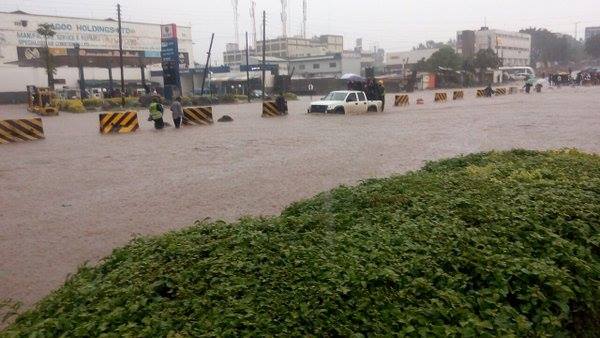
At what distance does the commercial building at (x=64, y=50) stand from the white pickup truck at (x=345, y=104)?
29504 mm

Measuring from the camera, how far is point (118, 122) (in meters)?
20.0

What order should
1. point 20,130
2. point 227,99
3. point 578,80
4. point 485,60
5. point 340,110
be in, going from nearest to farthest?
point 20,130, point 340,110, point 227,99, point 578,80, point 485,60

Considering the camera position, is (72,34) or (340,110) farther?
(72,34)

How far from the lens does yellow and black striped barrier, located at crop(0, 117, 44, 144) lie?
17000 millimetres

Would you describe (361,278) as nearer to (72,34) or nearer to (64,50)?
(64,50)

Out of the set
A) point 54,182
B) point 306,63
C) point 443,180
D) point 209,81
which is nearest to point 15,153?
point 54,182

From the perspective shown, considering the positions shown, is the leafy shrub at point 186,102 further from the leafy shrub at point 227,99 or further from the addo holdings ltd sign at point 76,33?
the addo holdings ltd sign at point 76,33

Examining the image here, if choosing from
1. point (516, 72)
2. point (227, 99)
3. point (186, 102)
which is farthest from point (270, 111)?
point (516, 72)

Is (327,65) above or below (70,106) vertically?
above

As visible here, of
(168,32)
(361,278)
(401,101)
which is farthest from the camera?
(168,32)

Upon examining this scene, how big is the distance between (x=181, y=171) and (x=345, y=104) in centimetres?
1559

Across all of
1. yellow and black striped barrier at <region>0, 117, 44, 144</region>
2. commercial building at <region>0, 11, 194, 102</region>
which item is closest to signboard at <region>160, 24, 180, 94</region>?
commercial building at <region>0, 11, 194, 102</region>

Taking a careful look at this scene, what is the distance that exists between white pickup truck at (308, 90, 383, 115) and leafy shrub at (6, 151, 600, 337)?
21113mm

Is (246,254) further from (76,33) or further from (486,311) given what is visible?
(76,33)
